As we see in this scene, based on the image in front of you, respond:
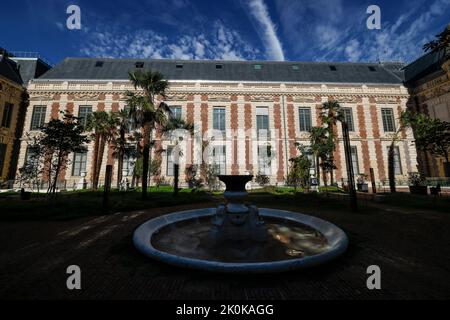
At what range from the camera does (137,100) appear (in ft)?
47.2

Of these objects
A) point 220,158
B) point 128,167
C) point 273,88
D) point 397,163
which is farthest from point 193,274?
point 397,163

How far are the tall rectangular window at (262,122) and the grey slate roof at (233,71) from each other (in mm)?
4638

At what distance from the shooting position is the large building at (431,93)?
2098 centimetres

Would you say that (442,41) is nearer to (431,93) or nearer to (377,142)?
(377,142)

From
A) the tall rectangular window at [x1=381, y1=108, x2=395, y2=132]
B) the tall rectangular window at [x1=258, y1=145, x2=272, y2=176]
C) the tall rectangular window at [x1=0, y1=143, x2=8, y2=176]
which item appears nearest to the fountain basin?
the tall rectangular window at [x1=258, y1=145, x2=272, y2=176]

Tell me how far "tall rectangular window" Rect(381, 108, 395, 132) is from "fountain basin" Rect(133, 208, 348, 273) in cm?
2418

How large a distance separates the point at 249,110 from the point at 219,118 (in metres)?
3.69

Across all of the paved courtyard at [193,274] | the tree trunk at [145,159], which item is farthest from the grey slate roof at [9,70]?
the paved courtyard at [193,274]

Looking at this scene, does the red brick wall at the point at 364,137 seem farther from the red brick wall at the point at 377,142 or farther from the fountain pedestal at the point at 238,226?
the fountain pedestal at the point at 238,226

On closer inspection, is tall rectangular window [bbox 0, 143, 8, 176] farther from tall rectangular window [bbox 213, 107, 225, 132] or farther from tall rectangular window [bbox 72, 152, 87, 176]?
tall rectangular window [bbox 213, 107, 225, 132]
